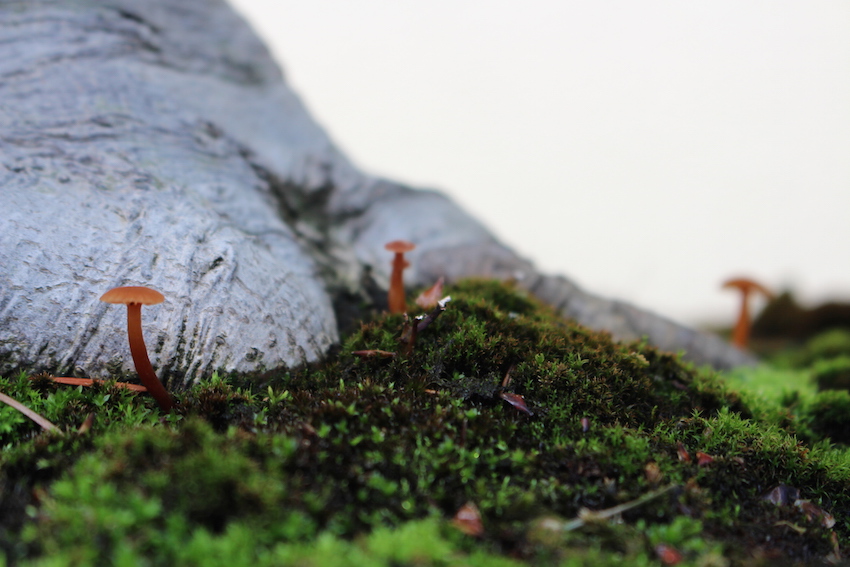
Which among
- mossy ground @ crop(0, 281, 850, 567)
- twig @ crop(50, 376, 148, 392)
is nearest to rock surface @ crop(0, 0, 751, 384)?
twig @ crop(50, 376, 148, 392)

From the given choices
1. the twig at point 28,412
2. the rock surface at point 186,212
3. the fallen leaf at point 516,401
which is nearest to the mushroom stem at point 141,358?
the rock surface at point 186,212

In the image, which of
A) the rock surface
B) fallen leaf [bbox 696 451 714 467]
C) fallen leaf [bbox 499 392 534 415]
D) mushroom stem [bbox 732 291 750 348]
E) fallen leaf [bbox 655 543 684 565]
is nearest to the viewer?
fallen leaf [bbox 655 543 684 565]

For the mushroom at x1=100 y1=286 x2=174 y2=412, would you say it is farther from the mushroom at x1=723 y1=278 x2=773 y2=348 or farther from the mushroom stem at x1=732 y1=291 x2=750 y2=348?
the mushroom stem at x1=732 y1=291 x2=750 y2=348

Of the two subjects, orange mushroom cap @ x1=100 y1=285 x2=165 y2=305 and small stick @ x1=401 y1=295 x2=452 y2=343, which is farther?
small stick @ x1=401 y1=295 x2=452 y2=343

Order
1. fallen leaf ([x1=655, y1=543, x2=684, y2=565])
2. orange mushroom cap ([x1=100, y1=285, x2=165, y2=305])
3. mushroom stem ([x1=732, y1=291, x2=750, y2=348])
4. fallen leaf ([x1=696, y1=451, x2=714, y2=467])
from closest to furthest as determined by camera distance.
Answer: fallen leaf ([x1=655, y1=543, x2=684, y2=565]), orange mushroom cap ([x1=100, y1=285, x2=165, y2=305]), fallen leaf ([x1=696, y1=451, x2=714, y2=467]), mushroom stem ([x1=732, y1=291, x2=750, y2=348])

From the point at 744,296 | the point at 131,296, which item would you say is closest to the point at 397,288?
the point at 131,296

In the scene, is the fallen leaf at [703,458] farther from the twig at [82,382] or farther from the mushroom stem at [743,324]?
the mushroom stem at [743,324]

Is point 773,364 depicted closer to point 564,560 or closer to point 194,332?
point 564,560
